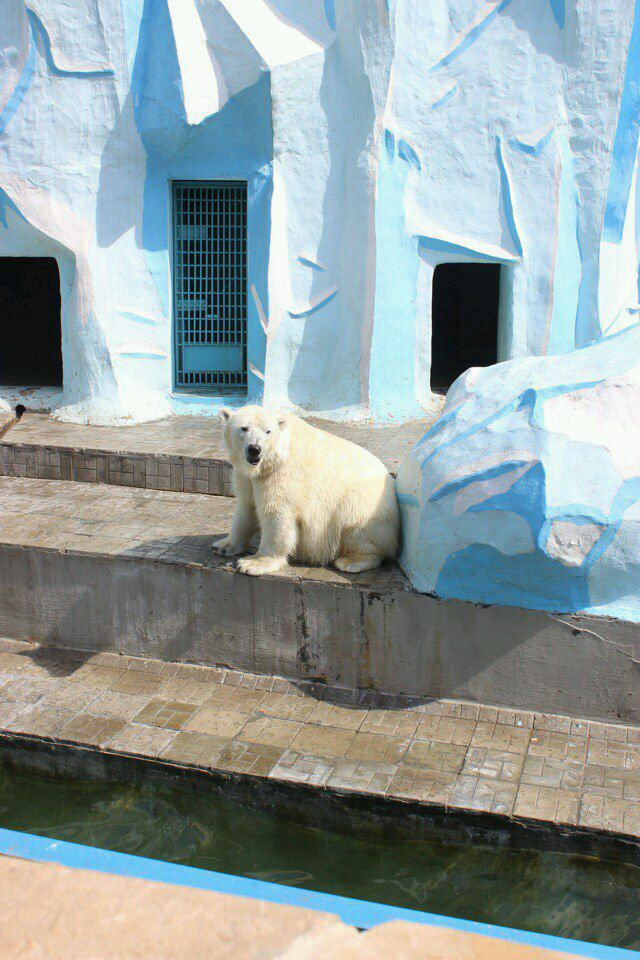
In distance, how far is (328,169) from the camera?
30.1 feet

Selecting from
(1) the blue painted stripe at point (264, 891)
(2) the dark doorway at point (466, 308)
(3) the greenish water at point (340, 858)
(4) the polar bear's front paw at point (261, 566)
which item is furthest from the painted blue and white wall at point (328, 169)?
(1) the blue painted stripe at point (264, 891)

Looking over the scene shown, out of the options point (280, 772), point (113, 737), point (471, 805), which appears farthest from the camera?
point (113, 737)

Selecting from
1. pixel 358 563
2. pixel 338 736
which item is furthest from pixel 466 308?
pixel 338 736

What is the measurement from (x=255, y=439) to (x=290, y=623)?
1.19 metres

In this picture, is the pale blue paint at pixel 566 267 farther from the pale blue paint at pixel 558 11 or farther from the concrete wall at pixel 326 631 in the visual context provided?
the concrete wall at pixel 326 631

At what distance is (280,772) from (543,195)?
6.76 meters

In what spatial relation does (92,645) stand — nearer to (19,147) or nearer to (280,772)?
(280,772)

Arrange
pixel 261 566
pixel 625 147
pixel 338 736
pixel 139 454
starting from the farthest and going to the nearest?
pixel 625 147 → pixel 139 454 → pixel 261 566 → pixel 338 736

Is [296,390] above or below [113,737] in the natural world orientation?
above

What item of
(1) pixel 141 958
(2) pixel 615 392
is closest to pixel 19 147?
(2) pixel 615 392

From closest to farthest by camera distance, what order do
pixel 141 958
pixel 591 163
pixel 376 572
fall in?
pixel 141 958 → pixel 376 572 → pixel 591 163

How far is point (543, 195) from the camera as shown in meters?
9.16

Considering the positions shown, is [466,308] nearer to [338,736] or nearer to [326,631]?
[326,631]

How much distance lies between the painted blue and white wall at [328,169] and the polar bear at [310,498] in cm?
411
